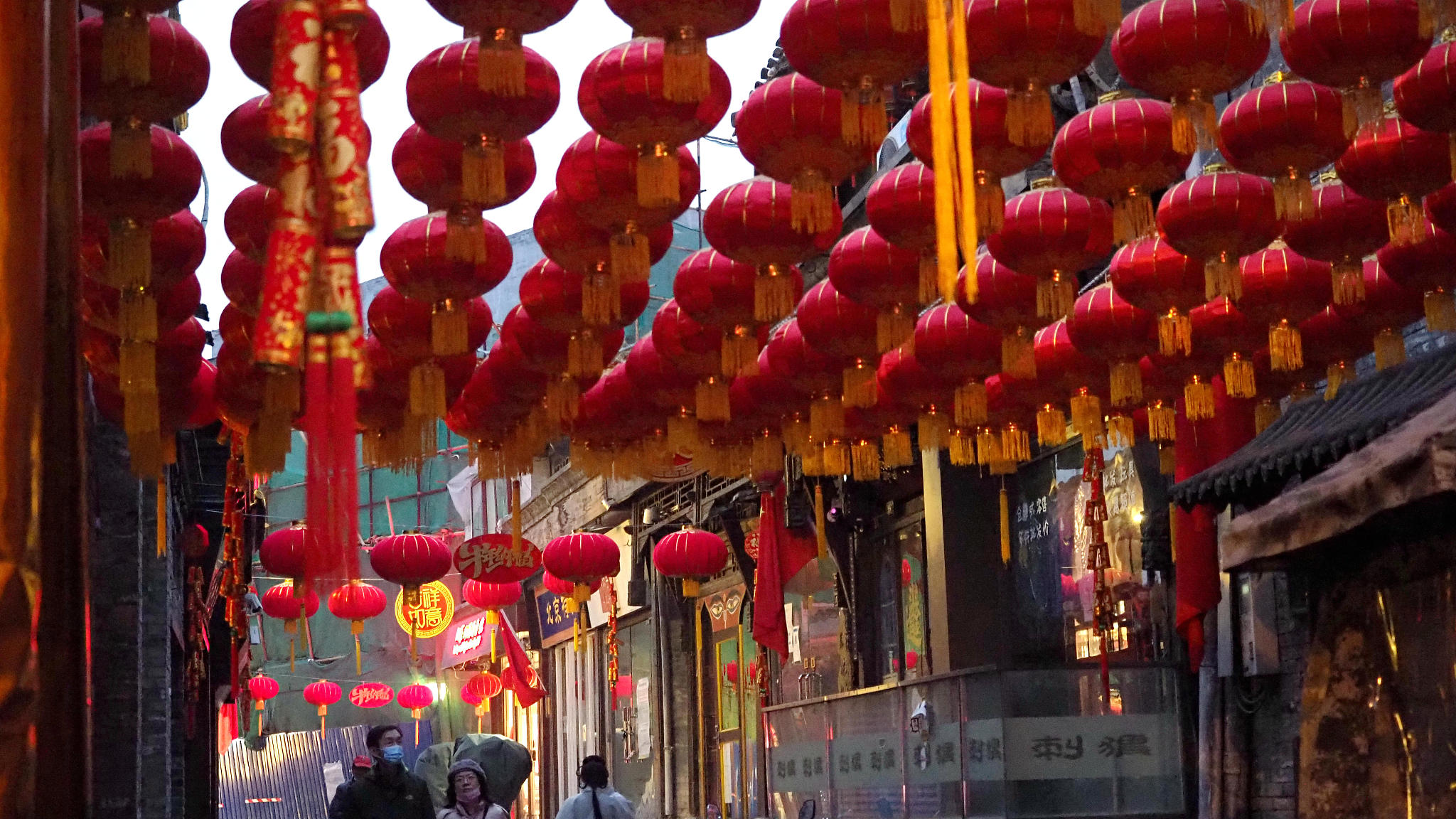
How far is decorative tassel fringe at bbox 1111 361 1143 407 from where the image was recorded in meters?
9.49

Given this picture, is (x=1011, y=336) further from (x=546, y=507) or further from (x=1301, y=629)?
(x=546, y=507)

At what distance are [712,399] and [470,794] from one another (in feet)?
9.96

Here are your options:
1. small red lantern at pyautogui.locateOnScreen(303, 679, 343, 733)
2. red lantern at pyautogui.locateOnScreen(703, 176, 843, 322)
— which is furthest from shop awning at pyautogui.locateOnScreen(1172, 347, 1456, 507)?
small red lantern at pyautogui.locateOnScreen(303, 679, 343, 733)

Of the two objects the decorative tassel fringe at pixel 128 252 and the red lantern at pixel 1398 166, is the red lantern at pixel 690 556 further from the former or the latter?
the decorative tassel fringe at pixel 128 252

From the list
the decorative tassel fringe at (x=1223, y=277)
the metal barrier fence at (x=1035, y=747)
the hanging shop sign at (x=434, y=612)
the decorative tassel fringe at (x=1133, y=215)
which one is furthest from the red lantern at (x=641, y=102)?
the hanging shop sign at (x=434, y=612)

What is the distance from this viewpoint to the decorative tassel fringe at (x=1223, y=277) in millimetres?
8125

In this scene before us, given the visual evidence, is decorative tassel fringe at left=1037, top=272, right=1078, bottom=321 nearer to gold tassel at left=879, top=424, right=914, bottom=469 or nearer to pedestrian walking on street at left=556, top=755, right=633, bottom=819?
gold tassel at left=879, top=424, right=914, bottom=469

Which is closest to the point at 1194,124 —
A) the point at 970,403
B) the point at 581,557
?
the point at 970,403

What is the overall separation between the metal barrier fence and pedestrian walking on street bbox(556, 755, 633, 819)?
2576 millimetres

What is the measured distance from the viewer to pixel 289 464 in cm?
4022

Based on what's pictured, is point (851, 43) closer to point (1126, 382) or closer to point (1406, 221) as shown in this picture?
point (1406, 221)

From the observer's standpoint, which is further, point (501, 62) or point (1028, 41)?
point (501, 62)

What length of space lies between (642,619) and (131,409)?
59.0ft

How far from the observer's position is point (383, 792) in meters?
9.47
